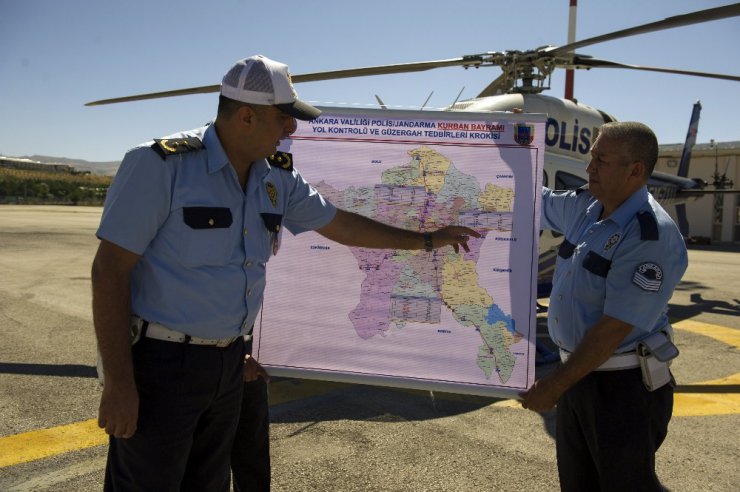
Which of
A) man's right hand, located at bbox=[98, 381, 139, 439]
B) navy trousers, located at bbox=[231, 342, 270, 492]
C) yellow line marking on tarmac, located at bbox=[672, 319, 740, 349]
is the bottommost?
yellow line marking on tarmac, located at bbox=[672, 319, 740, 349]

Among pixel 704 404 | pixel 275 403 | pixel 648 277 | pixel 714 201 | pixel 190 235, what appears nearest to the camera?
pixel 190 235

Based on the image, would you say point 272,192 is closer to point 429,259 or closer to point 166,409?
point 166,409

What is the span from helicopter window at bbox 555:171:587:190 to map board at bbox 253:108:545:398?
3489mm

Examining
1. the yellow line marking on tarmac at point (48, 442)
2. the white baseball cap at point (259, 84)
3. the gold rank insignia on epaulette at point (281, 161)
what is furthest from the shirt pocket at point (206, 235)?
the yellow line marking on tarmac at point (48, 442)

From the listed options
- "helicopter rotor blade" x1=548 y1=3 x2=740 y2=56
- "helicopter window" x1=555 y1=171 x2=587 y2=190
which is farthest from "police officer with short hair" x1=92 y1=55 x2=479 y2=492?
"helicopter window" x1=555 y1=171 x2=587 y2=190

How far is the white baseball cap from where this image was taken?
208 cm

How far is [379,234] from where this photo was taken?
2.95 m

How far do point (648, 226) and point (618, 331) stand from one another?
0.41m

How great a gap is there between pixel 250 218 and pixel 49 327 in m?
6.31

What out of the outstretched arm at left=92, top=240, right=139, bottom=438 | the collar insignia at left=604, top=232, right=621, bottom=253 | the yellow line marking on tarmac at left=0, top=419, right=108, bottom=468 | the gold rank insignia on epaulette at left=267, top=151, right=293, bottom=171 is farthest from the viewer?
the yellow line marking on tarmac at left=0, top=419, right=108, bottom=468

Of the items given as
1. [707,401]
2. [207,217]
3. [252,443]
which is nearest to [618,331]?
[207,217]

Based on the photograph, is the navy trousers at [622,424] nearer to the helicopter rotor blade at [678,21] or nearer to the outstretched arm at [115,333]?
the outstretched arm at [115,333]

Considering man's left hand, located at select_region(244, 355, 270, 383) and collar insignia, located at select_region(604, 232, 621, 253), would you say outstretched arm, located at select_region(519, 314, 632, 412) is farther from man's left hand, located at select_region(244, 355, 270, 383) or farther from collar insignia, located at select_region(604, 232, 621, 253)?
man's left hand, located at select_region(244, 355, 270, 383)

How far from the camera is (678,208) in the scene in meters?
14.3
